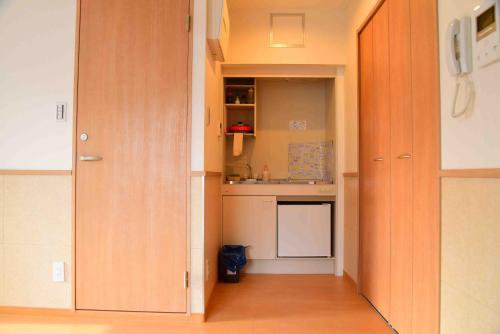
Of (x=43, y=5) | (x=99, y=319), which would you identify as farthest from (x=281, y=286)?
(x=43, y=5)

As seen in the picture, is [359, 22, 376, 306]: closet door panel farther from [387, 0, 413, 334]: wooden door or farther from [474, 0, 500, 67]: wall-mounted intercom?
[474, 0, 500, 67]: wall-mounted intercom

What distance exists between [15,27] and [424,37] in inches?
102

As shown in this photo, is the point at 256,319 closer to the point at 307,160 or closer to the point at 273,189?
the point at 273,189

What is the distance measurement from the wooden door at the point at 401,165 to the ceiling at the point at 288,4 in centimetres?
101

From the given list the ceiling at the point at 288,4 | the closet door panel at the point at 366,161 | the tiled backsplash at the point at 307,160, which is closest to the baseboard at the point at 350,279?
the closet door panel at the point at 366,161

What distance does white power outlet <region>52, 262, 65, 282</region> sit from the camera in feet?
6.50

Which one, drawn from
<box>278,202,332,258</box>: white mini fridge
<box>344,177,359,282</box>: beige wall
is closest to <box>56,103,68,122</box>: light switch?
<box>278,202,332,258</box>: white mini fridge

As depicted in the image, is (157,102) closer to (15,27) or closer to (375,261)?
(15,27)

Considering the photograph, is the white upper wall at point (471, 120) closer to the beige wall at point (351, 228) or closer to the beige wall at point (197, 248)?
the beige wall at point (351, 228)

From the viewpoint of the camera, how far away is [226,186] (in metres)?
2.89

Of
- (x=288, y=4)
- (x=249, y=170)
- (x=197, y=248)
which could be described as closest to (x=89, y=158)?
(x=197, y=248)

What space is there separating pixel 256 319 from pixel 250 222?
102cm

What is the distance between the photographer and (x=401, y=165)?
1.72 meters

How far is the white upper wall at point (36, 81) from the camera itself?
201 cm
